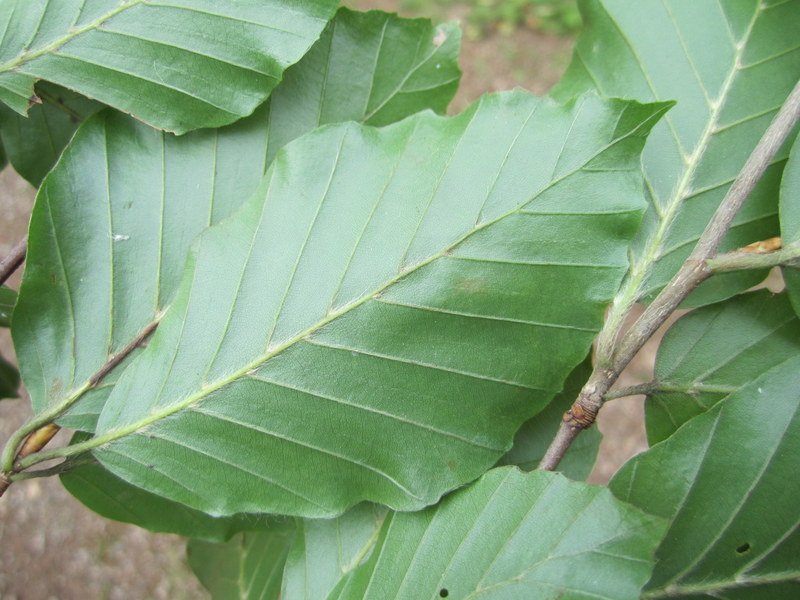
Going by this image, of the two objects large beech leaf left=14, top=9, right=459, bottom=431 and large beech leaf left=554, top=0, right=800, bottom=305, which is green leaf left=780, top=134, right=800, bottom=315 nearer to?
large beech leaf left=554, top=0, right=800, bottom=305

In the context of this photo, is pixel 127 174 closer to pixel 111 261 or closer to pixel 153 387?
pixel 111 261

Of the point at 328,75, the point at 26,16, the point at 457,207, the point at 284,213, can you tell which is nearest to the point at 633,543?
the point at 457,207

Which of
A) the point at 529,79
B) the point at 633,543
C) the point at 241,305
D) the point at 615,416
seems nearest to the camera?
the point at 633,543

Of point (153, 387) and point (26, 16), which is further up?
point (26, 16)

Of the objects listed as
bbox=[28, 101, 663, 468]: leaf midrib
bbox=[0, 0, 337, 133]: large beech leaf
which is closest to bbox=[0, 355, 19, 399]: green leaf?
bbox=[28, 101, 663, 468]: leaf midrib

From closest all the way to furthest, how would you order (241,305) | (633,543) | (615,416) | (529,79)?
(633,543)
(241,305)
(615,416)
(529,79)

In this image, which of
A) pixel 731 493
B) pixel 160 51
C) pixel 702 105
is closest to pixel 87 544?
pixel 160 51

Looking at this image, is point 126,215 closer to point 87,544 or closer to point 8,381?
point 8,381
